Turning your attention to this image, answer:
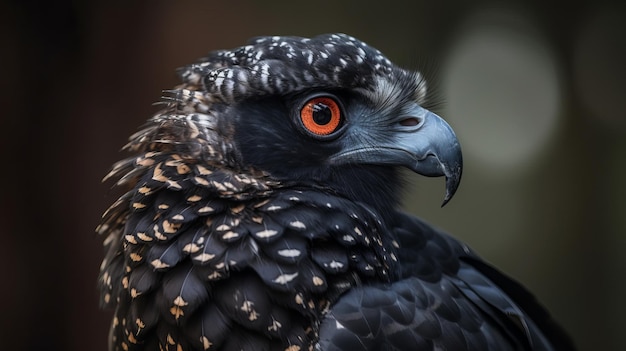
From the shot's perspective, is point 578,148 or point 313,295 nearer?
point 313,295

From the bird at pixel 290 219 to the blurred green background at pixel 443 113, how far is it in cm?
328

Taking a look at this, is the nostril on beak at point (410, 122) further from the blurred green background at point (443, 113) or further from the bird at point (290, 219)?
the blurred green background at point (443, 113)

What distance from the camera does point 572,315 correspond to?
31.3 feet

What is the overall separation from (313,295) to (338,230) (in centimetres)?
28

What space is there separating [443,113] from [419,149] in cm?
354

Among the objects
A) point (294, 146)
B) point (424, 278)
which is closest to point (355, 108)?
point (294, 146)

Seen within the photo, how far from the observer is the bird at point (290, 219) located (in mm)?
2408

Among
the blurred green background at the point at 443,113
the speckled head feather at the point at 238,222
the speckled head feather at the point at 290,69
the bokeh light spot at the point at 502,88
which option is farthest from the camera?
the bokeh light spot at the point at 502,88

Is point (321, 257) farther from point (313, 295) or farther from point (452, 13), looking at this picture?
point (452, 13)

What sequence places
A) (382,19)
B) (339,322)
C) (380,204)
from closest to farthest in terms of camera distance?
(339,322) < (380,204) < (382,19)

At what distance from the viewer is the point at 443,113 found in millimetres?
6172

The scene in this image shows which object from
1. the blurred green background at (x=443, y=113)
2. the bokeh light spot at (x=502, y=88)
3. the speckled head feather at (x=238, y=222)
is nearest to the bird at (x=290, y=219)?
the speckled head feather at (x=238, y=222)

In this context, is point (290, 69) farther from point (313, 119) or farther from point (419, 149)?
point (419, 149)

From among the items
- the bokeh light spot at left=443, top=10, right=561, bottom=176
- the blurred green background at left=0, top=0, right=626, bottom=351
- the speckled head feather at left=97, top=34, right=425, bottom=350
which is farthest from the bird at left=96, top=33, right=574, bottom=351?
the bokeh light spot at left=443, top=10, right=561, bottom=176
